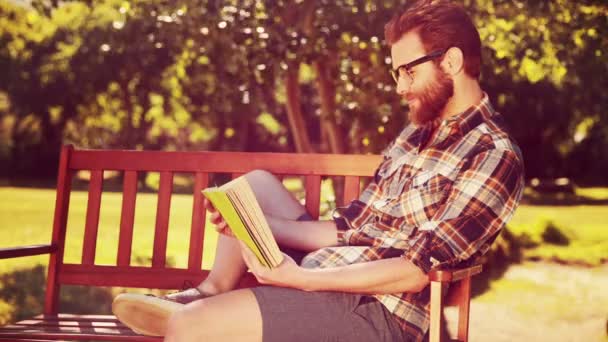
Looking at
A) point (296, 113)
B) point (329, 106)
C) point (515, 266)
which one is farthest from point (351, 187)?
point (515, 266)

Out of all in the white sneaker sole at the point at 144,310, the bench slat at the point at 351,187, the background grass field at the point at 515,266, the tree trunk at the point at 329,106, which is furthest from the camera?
the tree trunk at the point at 329,106

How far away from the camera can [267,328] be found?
2.67m

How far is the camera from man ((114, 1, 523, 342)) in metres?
2.72

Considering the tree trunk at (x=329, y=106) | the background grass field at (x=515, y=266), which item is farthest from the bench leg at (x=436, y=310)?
the tree trunk at (x=329, y=106)

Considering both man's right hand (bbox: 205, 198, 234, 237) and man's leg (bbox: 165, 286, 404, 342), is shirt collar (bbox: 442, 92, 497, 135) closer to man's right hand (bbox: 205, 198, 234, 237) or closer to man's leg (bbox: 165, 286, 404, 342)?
man's leg (bbox: 165, 286, 404, 342)

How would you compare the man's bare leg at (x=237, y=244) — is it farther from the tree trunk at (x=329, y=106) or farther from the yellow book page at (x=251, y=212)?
the tree trunk at (x=329, y=106)

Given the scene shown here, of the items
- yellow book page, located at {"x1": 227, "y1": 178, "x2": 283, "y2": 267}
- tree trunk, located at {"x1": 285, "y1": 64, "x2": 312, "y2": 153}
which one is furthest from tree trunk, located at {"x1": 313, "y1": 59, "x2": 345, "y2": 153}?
yellow book page, located at {"x1": 227, "y1": 178, "x2": 283, "y2": 267}

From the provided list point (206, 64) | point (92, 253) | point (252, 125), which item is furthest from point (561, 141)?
point (92, 253)

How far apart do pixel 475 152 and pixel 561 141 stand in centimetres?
3184

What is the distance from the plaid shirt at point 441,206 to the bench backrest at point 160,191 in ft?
2.58

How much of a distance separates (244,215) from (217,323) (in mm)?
370

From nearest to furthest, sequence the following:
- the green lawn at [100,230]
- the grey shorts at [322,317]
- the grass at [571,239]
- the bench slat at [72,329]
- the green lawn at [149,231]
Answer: the grey shorts at [322,317] < the bench slat at [72,329] < the green lawn at [100,230] < the green lawn at [149,231] < the grass at [571,239]

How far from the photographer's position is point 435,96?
3.11 m

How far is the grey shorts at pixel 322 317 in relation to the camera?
8.81 feet
